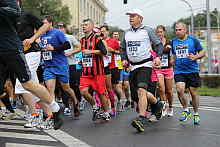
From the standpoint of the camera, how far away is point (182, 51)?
8.20 metres

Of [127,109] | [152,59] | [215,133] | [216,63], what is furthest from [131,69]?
[216,63]

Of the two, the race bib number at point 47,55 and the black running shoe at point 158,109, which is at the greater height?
the race bib number at point 47,55

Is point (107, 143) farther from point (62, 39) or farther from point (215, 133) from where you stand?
point (62, 39)

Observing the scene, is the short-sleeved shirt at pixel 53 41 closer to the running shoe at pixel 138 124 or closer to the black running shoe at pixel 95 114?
the black running shoe at pixel 95 114

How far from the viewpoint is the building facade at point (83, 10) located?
6461 centimetres

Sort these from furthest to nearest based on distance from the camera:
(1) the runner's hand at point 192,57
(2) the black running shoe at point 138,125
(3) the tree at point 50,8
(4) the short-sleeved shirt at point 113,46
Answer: (3) the tree at point 50,8 → (4) the short-sleeved shirt at point 113,46 → (1) the runner's hand at point 192,57 → (2) the black running shoe at point 138,125

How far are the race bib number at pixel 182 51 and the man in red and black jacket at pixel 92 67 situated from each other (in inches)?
52.8

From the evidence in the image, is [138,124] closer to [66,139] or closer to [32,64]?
[66,139]

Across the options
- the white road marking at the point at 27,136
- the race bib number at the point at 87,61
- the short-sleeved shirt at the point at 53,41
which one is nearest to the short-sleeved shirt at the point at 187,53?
the race bib number at the point at 87,61

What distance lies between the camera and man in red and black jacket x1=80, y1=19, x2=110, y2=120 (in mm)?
8414

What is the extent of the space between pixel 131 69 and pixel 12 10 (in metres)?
2.91

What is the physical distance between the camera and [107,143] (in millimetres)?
5926

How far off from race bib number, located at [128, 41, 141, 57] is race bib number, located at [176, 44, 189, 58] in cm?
113

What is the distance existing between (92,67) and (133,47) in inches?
49.3
